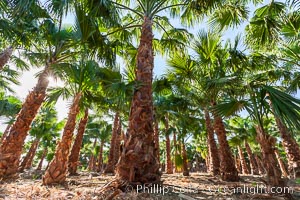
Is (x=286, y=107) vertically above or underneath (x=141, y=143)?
above

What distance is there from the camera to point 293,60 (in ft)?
19.9

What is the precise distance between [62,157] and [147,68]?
10.3 feet

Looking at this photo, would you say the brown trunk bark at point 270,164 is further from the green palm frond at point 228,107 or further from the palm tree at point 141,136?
the palm tree at point 141,136

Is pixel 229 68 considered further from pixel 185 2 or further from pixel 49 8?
pixel 49 8

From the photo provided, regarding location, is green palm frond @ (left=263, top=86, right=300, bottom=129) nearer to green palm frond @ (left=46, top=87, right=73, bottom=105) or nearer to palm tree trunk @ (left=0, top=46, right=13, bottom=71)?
green palm frond @ (left=46, top=87, right=73, bottom=105)

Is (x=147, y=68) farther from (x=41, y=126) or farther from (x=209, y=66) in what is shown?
(x=41, y=126)

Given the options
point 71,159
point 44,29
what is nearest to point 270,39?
point 44,29

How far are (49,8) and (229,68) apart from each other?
20.5 ft

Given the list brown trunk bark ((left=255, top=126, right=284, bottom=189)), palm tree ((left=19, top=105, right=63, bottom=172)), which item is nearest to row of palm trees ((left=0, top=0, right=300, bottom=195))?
brown trunk bark ((left=255, top=126, right=284, bottom=189))

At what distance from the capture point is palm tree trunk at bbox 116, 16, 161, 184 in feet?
10.3

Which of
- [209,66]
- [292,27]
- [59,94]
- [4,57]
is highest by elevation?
[292,27]

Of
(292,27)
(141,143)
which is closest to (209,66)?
(292,27)

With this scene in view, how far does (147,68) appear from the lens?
13.9 feet

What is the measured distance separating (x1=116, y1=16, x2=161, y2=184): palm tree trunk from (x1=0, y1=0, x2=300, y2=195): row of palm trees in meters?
0.02
